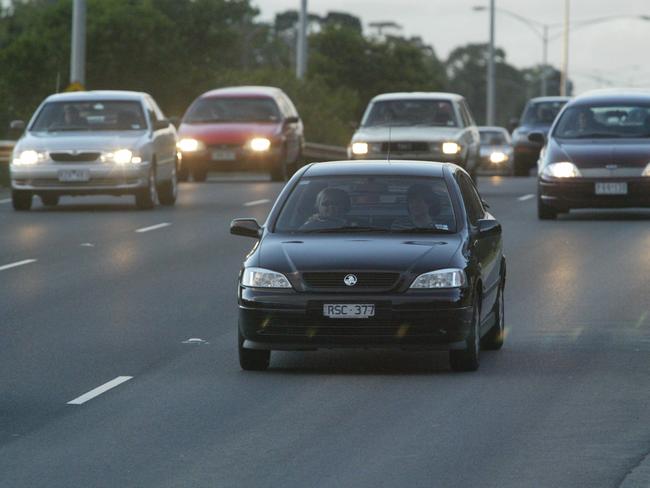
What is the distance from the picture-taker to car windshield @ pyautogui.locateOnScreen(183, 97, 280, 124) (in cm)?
4003

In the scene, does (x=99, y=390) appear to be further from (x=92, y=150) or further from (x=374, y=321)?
(x=92, y=150)

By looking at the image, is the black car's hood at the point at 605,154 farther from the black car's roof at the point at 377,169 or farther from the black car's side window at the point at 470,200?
the black car's roof at the point at 377,169

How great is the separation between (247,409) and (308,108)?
49.4 m

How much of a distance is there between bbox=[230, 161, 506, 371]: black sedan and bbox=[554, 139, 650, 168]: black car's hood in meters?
13.6

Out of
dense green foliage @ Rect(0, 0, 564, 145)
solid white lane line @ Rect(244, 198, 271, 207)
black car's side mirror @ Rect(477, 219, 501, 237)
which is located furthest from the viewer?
dense green foliage @ Rect(0, 0, 564, 145)

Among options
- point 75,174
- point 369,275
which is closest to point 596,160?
point 75,174

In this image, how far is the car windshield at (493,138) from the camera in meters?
57.1

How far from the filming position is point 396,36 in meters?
147

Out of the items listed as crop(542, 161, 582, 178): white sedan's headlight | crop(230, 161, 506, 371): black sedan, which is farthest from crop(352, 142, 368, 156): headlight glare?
crop(230, 161, 506, 371): black sedan

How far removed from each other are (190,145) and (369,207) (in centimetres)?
2542

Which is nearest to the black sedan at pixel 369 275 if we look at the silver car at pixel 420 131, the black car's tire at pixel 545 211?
the black car's tire at pixel 545 211

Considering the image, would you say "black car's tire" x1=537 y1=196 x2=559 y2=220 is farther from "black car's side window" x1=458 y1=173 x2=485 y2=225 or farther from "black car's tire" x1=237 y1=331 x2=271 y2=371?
"black car's tire" x1=237 y1=331 x2=271 y2=371

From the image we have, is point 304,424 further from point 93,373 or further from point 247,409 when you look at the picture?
point 93,373

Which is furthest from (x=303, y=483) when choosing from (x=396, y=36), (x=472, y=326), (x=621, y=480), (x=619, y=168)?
(x=396, y=36)
